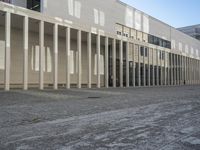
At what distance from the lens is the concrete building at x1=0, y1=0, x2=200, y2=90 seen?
2486 cm

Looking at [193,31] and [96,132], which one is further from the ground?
[193,31]

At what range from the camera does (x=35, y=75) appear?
2998 centimetres

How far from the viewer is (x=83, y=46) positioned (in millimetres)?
35906

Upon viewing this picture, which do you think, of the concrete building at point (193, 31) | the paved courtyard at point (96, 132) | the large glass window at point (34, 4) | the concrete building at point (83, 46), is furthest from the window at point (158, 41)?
the paved courtyard at point (96, 132)

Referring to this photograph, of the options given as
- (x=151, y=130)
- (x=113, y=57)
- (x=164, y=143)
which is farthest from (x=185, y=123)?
(x=113, y=57)

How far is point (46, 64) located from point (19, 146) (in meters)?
26.6

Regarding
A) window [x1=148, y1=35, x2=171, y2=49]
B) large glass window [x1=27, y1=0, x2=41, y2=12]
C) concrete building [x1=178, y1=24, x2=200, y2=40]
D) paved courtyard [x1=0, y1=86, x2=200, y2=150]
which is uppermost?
concrete building [x1=178, y1=24, x2=200, y2=40]

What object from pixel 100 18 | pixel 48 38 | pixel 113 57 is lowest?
pixel 113 57

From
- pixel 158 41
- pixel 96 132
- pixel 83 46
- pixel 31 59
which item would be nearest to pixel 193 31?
pixel 158 41

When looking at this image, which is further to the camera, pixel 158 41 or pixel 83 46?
pixel 158 41

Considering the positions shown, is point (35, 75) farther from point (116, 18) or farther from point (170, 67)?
point (170, 67)

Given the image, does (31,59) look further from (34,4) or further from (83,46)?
(83,46)

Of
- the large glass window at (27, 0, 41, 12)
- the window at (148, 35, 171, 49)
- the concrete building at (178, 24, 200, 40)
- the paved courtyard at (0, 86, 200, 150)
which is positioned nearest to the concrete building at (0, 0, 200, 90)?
the large glass window at (27, 0, 41, 12)

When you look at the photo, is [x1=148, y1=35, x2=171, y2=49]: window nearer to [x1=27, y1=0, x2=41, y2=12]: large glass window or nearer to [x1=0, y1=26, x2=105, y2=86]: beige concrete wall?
[x1=0, y1=26, x2=105, y2=86]: beige concrete wall
